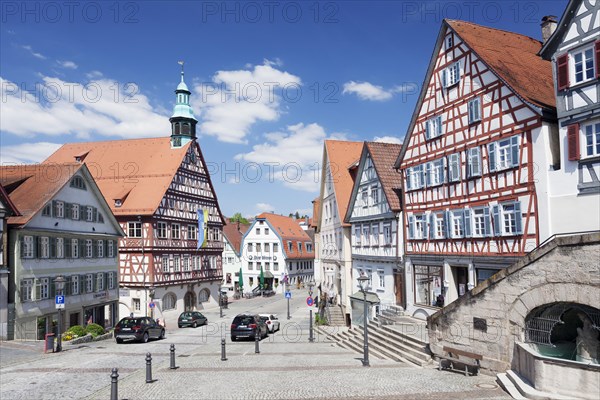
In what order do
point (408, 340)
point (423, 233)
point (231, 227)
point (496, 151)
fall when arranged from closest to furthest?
point (408, 340), point (496, 151), point (423, 233), point (231, 227)

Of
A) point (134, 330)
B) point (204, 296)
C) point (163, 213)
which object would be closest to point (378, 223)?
point (134, 330)

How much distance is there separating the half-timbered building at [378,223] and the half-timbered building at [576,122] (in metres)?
11.0

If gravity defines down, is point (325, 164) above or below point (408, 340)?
above

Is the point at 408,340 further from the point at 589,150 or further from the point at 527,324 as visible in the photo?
the point at 589,150

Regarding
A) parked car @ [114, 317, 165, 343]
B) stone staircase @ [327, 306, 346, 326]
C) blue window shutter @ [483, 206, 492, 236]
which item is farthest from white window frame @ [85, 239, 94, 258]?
blue window shutter @ [483, 206, 492, 236]

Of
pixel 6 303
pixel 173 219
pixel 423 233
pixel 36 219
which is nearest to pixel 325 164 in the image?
pixel 173 219

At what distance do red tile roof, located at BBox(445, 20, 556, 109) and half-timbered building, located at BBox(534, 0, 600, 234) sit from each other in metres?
1.35

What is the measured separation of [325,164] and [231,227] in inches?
1503

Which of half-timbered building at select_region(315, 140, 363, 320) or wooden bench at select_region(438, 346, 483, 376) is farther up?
half-timbered building at select_region(315, 140, 363, 320)

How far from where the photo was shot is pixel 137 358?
2170 centimetres

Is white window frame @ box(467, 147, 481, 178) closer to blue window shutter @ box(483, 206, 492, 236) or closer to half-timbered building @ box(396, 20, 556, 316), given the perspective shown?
half-timbered building @ box(396, 20, 556, 316)

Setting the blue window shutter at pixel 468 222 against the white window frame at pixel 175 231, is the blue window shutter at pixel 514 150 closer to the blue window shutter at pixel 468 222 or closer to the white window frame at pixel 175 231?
the blue window shutter at pixel 468 222

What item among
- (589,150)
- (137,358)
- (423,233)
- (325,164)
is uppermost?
(325,164)

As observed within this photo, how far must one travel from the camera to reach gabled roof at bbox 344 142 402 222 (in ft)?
96.8
